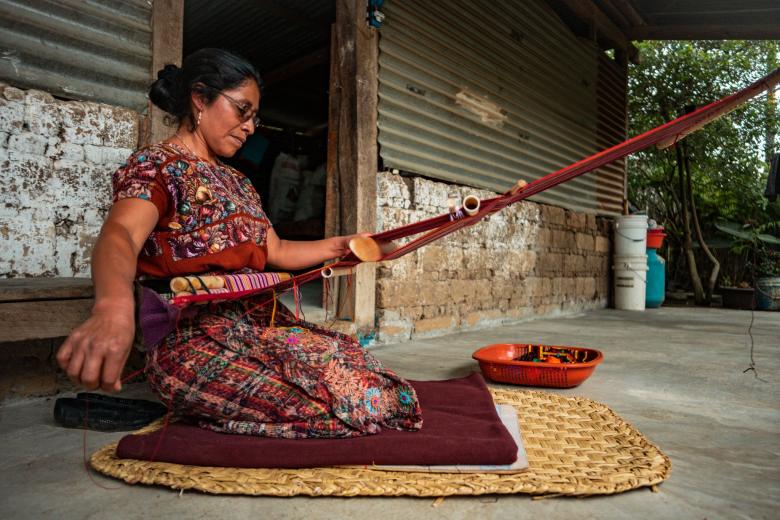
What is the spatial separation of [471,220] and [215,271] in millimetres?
811

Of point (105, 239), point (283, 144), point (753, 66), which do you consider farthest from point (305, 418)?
Answer: point (753, 66)

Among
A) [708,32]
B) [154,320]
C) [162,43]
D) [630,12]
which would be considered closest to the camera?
[154,320]

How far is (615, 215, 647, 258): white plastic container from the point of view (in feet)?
22.7

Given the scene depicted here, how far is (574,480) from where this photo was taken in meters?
1.38

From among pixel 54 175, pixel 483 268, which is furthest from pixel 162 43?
pixel 483 268

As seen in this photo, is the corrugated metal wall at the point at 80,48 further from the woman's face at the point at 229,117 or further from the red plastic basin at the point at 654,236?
the red plastic basin at the point at 654,236

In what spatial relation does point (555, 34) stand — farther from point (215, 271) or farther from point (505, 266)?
point (215, 271)

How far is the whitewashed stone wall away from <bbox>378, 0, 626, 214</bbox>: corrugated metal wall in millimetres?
1842

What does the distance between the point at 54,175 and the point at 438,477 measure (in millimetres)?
2125

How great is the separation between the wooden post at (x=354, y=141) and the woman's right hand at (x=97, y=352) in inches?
101

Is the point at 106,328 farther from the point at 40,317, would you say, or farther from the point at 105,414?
the point at 40,317

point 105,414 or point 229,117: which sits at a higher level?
point 229,117

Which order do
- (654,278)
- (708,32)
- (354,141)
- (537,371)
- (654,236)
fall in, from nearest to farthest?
(537,371)
(354,141)
(708,32)
(654,236)
(654,278)

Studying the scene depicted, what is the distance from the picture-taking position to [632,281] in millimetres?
7070
